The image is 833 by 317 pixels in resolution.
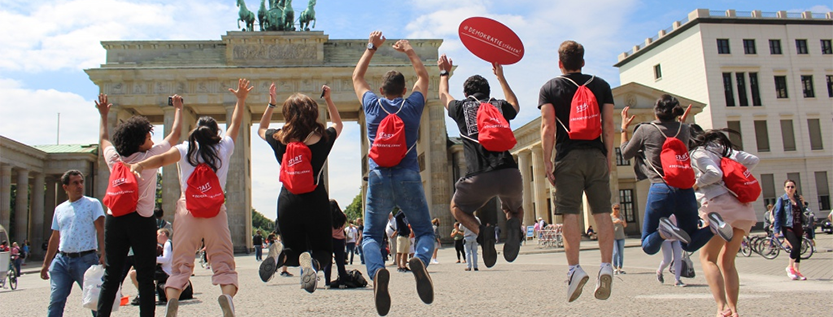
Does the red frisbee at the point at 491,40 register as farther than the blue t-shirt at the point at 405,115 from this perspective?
Yes

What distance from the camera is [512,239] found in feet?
20.3

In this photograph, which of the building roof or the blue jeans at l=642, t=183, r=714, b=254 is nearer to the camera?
the blue jeans at l=642, t=183, r=714, b=254

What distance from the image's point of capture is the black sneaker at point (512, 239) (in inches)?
241

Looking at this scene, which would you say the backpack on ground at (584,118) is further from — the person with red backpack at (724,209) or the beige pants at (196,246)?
the beige pants at (196,246)

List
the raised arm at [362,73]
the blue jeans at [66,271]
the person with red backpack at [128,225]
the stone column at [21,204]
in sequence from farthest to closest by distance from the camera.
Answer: the stone column at [21,204]
the blue jeans at [66,271]
the raised arm at [362,73]
the person with red backpack at [128,225]

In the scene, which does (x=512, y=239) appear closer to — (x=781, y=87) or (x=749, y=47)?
(x=749, y=47)

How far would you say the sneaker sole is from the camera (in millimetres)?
5945

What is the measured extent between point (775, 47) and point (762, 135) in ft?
25.2

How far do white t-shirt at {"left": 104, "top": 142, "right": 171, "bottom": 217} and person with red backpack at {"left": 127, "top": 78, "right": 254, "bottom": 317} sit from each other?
0.35 m

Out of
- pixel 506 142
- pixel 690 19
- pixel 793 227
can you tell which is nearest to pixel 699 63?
pixel 690 19

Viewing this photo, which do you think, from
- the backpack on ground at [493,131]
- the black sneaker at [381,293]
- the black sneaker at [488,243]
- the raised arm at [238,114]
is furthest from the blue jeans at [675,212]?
the raised arm at [238,114]

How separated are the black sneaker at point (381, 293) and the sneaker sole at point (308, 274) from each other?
29.9 inches

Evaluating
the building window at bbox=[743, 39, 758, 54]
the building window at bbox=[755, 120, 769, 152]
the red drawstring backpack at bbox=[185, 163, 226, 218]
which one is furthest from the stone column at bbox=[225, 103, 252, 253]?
the building window at bbox=[743, 39, 758, 54]

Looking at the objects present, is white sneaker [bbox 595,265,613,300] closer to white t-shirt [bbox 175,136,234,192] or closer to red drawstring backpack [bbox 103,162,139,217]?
white t-shirt [bbox 175,136,234,192]
